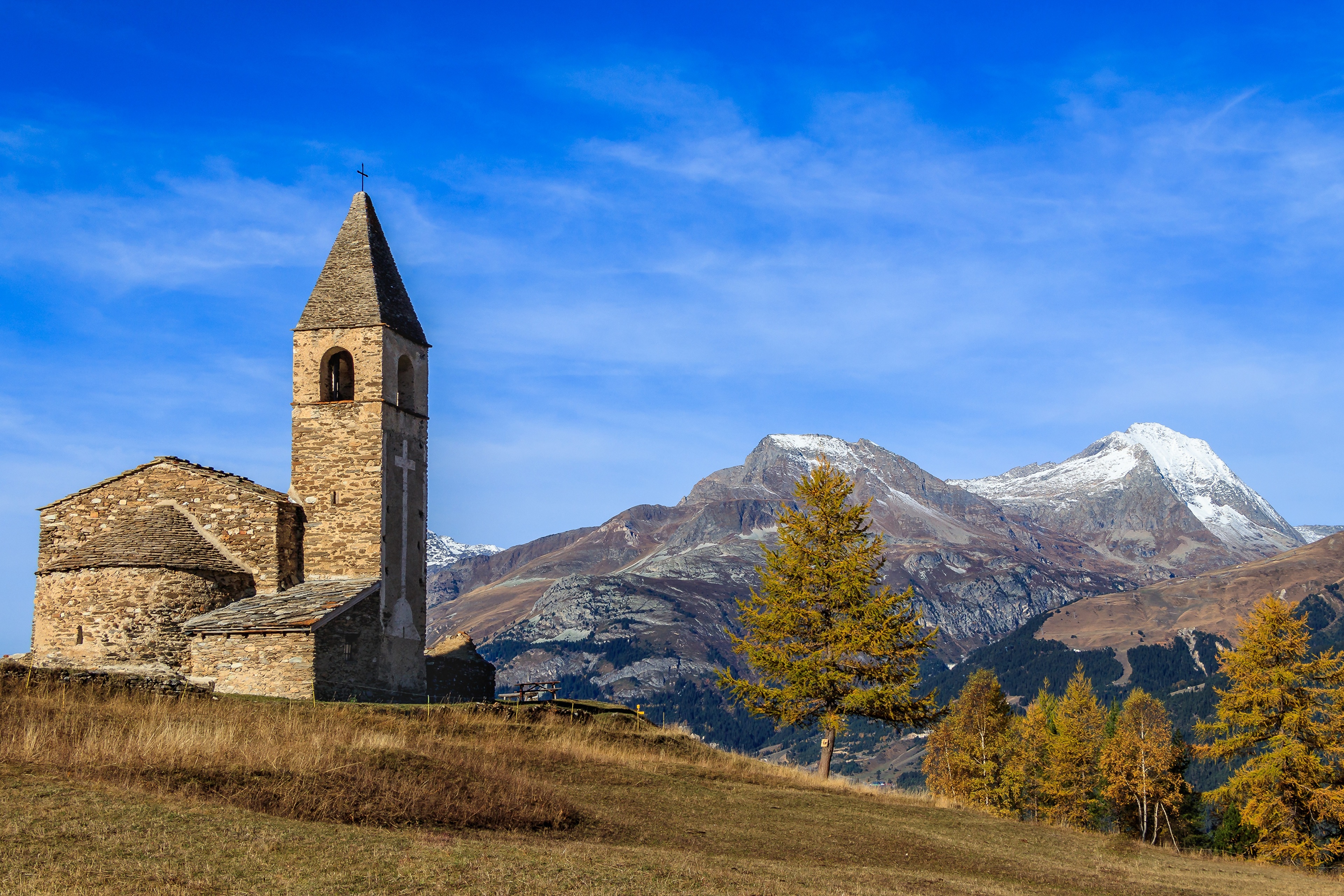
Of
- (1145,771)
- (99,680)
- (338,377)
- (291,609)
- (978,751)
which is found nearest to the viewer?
(99,680)

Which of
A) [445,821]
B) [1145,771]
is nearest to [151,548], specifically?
[445,821]

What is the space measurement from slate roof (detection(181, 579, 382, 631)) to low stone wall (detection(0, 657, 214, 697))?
15.6 feet

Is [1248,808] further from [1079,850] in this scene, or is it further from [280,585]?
[280,585]

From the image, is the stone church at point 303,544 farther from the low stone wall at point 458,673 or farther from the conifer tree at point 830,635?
the conifer tree at point 830,635

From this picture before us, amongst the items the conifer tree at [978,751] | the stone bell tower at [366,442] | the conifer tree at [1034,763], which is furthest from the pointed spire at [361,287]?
the conifer tree at [1034,763]

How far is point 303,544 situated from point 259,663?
6344 millimetres

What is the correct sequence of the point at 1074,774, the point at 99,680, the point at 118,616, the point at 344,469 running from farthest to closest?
the point at 1074,774 → the point at 344,469 → the point at 118,616 → the point at 99,680

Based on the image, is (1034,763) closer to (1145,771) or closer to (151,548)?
(1145,771)

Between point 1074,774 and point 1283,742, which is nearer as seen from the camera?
point 1283,742

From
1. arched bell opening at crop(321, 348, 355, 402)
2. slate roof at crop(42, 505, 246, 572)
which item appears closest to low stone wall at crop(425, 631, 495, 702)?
slate roof at crop(42, 505, 246, 572)

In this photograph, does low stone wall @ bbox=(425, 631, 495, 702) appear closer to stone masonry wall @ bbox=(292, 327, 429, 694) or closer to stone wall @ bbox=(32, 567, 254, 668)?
stone masonry wall @ bbox=(292, 327, 429, 694)

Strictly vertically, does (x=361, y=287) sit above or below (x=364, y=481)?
above

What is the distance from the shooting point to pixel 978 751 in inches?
3004

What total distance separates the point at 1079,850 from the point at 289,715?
19373 mm
